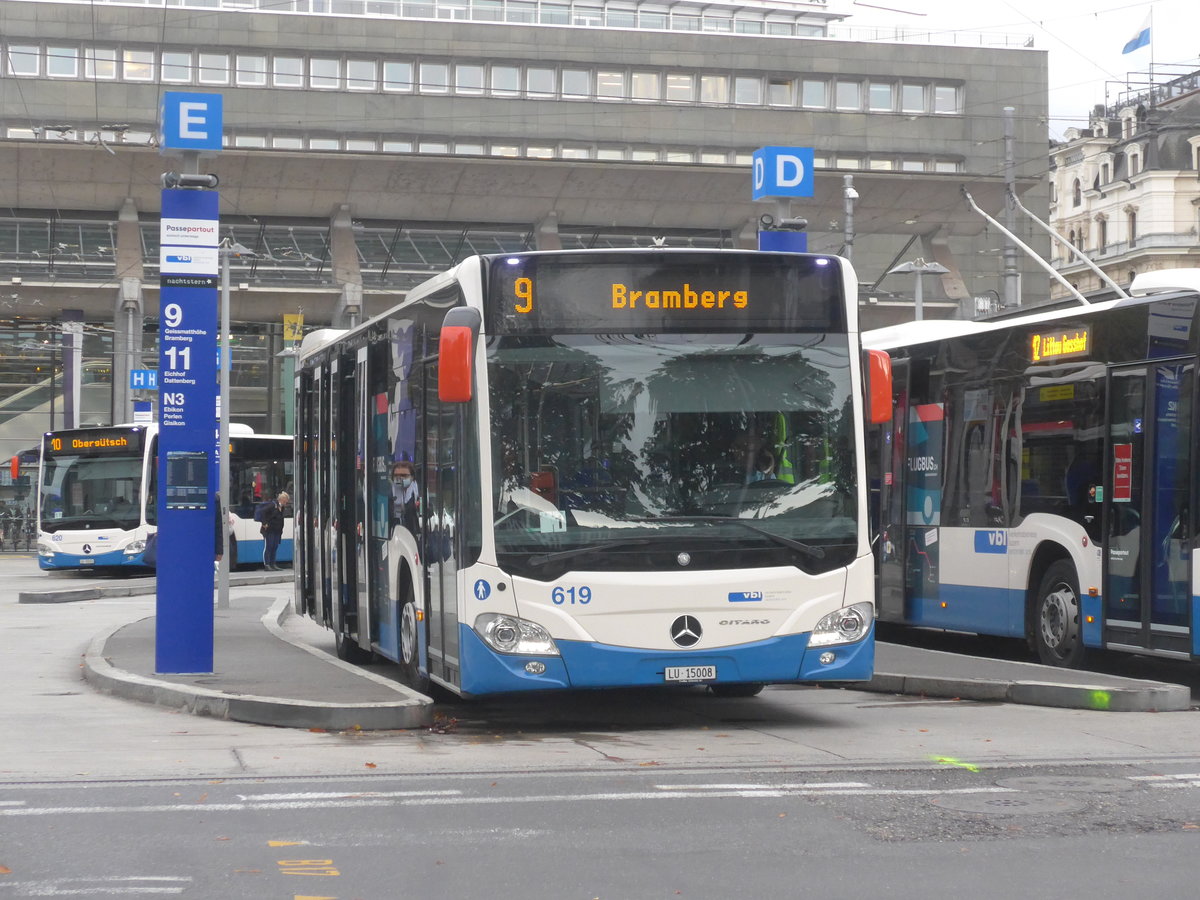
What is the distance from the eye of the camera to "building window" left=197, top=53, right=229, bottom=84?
49.6 meters

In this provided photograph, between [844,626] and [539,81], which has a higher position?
[539,81]

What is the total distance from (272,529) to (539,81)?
2085 cm

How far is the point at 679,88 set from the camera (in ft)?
173

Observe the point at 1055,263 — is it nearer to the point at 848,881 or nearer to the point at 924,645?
the point at 924,645

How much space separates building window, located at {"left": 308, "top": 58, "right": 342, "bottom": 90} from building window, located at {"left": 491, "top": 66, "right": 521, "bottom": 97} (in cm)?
453

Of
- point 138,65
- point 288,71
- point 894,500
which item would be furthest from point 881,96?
point 894,500

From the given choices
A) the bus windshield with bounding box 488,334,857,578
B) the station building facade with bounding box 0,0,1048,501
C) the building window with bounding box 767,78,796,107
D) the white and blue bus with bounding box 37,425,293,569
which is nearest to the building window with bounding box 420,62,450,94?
the station building facade with bounding box 0,0,1048,501

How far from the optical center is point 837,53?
5425 cm

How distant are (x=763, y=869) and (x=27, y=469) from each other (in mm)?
43414

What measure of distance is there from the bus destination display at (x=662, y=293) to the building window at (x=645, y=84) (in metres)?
42.3

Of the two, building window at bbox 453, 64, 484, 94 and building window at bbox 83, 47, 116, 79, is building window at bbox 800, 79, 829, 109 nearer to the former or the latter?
building window at bbox 453, 64, 484, 94

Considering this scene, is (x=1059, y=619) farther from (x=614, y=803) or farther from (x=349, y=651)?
(x=614, y=803)

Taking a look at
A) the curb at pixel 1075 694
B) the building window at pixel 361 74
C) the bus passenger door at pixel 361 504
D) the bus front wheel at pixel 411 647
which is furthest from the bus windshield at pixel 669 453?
the building window at pixel 361 74

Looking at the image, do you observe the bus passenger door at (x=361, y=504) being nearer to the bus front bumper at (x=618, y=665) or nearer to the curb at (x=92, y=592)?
the bus front bumper at (x=618, y=665)
